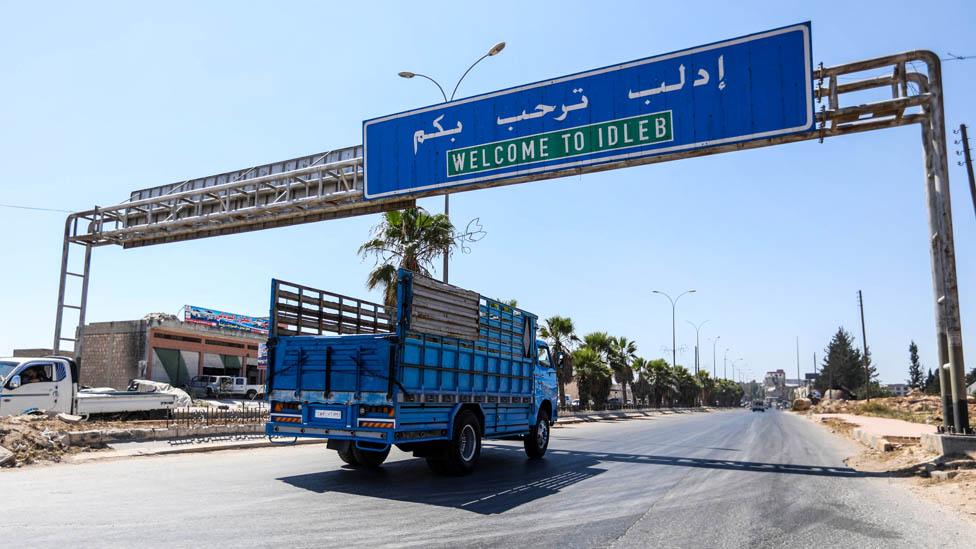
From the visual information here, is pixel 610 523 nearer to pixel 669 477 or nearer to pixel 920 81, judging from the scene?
pixel 669 477

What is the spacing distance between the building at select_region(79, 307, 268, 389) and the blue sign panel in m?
28.2

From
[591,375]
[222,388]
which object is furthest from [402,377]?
[591,375]

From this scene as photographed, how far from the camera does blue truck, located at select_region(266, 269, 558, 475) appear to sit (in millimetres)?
9789

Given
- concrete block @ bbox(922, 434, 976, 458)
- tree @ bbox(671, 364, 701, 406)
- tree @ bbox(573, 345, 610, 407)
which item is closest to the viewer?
concrete block @ bbox(922, 434, 976, 458)

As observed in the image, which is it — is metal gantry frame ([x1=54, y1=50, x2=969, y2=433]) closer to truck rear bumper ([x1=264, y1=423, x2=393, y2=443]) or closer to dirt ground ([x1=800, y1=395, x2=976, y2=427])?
truck rear bumper ([x1=264, y1=423, x2=393, y2=443])

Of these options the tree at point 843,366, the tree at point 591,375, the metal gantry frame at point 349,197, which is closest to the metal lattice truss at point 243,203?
the metal gantry frame at point 349,197

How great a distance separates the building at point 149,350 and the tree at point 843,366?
114 meters

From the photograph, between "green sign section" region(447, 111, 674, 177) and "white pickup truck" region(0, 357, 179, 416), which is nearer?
"green sign section" region(447, 111, 674, 177)

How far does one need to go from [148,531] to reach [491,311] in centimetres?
727

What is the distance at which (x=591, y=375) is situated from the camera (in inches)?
1909

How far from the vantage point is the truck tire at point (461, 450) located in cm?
1070

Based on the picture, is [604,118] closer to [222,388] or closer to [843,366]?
[222,388]

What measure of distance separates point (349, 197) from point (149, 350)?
30732 mm

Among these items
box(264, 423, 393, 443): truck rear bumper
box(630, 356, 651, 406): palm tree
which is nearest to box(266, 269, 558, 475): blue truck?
box(264, 423, 393, 443): truck rear bumper
